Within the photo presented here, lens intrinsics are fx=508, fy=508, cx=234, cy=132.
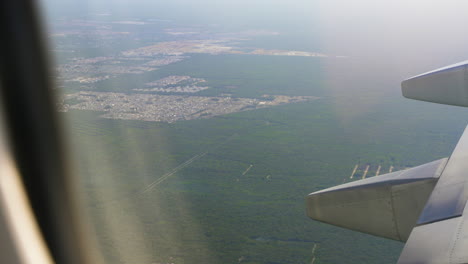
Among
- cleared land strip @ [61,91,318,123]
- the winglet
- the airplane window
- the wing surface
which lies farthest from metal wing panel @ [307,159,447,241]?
cleared land strip @ [61,91,318,123]

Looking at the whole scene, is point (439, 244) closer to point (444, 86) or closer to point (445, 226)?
point (445, 226)

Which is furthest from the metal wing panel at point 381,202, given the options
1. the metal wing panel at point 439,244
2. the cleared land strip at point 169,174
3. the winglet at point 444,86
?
the cleared land strip at point 169,174

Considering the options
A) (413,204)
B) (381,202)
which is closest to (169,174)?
(381,202)

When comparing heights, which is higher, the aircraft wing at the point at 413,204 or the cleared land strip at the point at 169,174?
the aircraft wing at the point at 413,204

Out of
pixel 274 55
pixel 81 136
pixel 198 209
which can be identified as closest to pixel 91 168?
pixel 198 209

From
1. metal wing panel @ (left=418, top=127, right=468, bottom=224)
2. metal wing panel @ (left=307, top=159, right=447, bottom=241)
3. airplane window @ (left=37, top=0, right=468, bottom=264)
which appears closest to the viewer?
metal wing panel @ (left=418, top=127, right=468, bottom=224)

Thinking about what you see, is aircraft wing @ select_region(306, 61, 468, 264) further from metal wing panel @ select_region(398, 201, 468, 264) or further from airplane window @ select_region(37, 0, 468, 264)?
airplane window @ select_region(37, 0, 468, 264)

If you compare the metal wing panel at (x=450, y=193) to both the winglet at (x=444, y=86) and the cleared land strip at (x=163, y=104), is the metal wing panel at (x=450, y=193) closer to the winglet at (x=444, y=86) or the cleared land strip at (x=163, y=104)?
the winglet at (x=444, y=86)

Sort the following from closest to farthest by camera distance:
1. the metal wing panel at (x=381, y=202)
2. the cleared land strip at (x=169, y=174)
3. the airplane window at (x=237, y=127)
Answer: the metal wing panel at (x=381, y=202), the airplane window at (x=237, y=127), the cleared land strip at (x=169, y=174)
